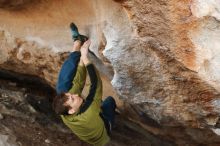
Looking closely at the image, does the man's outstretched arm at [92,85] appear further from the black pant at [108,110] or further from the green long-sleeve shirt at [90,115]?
the black pant at [108,110]

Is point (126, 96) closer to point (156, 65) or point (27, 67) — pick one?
point (156, 65)

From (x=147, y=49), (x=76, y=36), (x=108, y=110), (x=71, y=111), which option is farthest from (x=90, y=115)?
(x=147, y=49)

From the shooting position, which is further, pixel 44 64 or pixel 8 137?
pixel 8 137

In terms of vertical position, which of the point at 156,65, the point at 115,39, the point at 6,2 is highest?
Result: the point at 6,2

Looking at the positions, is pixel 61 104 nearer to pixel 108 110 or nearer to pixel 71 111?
pixel 71 111

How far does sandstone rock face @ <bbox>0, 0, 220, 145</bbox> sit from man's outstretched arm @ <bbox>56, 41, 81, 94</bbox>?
203mm

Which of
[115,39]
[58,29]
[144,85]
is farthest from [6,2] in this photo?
[144,85]

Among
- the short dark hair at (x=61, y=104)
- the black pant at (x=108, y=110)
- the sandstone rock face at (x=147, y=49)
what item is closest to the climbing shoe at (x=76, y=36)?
the sandstone rock face at (x=147, y=49)

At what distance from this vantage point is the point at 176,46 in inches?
123

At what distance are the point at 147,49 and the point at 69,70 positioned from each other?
2.41 ft

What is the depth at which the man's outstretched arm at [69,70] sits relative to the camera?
12.1ft

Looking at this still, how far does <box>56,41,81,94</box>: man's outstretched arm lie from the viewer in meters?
3.69

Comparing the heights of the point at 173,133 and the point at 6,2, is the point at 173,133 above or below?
below

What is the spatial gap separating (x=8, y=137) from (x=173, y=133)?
210cm
